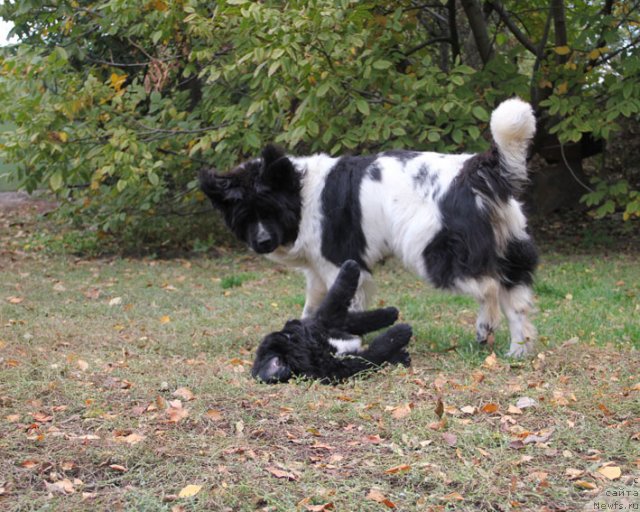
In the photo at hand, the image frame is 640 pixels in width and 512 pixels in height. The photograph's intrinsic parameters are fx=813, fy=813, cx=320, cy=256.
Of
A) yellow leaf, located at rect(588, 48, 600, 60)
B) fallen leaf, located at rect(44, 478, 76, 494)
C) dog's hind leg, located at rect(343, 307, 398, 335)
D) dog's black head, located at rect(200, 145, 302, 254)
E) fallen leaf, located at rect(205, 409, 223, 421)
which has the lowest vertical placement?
fallen leaf, located at rect(205, 409, 223, 421)

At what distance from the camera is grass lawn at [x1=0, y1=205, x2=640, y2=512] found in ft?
11.2

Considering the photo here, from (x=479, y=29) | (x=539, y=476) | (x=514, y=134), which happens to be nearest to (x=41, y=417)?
(x=539, y=476)

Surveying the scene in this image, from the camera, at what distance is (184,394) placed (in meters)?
4.78

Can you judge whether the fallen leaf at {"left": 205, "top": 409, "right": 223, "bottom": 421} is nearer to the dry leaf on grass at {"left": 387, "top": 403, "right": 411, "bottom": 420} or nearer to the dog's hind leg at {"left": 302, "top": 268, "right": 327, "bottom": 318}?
the dry leaf on grass at {"left": 387, "top": 403, "right": 411, "bottom": 420}

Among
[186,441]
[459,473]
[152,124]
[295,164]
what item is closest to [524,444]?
[459,473]

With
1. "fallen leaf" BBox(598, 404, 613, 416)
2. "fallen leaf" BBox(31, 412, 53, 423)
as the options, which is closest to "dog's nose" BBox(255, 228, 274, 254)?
"fallen leaf" BBox(31, 412, 53, 423)

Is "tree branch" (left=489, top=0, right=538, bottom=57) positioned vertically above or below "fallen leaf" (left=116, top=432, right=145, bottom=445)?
above

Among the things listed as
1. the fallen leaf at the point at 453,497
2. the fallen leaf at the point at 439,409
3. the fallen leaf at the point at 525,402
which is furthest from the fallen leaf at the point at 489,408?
the fallen leaf at the point at 453,497

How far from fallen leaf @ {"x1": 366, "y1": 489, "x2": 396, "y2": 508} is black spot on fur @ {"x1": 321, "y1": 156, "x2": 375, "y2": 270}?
2.88 meters

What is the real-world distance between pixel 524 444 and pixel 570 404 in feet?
2.11

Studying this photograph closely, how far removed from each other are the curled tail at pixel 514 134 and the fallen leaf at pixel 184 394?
8.08ft

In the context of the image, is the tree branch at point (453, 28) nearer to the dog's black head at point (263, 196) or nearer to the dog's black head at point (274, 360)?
the dog's black head at point (263, 196)

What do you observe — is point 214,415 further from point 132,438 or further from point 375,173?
point 375,173

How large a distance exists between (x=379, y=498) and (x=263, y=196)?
11.0 feet
